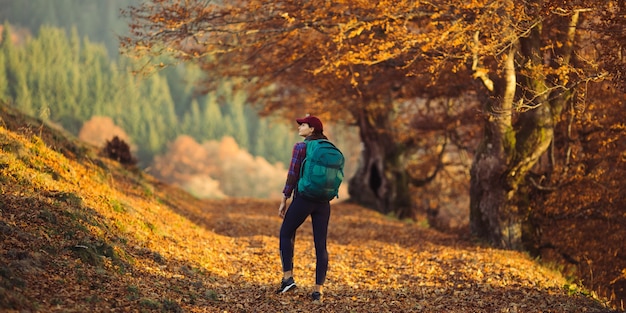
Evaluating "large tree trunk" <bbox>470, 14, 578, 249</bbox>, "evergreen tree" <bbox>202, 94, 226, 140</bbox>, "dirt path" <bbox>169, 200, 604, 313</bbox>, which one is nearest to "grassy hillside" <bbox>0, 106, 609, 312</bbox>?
"dirt path" <bbox>169, 200, 604, 313</bbox>

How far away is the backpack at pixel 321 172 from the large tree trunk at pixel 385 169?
14412 mm

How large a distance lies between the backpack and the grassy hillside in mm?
1379

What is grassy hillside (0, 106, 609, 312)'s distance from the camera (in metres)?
6.35

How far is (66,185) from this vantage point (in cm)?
973

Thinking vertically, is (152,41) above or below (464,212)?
above

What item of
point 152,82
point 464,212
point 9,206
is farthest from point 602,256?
point 152,82

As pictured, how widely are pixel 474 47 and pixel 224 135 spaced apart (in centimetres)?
6815

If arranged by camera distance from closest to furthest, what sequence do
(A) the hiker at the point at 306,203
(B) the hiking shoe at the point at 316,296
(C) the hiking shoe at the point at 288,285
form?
(A) the hiker at the point at 306,203 < (B) the hiking shoe at the point at 316,296 < (C) the hiking shoe at the point at 288,285

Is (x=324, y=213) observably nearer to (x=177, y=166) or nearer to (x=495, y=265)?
(x=495, y=265)

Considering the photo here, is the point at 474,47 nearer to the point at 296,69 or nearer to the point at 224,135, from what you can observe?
the point at 296,69

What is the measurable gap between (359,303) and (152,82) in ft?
232

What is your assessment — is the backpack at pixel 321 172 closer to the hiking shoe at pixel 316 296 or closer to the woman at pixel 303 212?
the woman at pixel 303 212

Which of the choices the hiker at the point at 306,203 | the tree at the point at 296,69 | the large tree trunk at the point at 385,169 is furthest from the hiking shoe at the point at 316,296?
the large tree trunk at the point at 385,169

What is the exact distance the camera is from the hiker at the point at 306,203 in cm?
714
